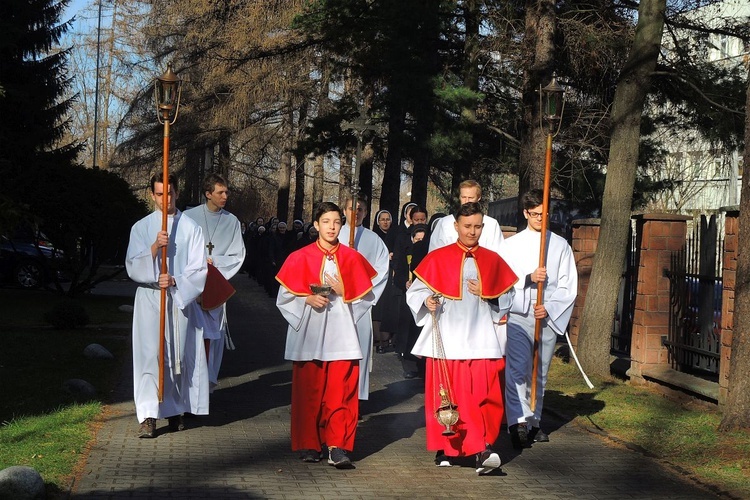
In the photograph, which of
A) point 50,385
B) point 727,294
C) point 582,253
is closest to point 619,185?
point 582,253

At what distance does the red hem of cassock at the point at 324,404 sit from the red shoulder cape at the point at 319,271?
0.53 metres

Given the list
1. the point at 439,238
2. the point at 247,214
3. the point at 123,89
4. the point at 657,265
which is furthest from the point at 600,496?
the point at 123,89

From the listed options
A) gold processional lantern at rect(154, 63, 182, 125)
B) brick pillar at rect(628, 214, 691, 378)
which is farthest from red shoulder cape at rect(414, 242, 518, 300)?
brick pillar at rect(628, 214, 691, 378)

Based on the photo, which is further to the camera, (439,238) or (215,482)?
(439,238)

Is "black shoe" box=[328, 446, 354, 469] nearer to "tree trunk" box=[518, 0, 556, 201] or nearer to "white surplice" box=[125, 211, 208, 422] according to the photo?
"white surplice" box=[125, 211, 208, 422]

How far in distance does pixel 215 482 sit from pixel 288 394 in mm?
4420

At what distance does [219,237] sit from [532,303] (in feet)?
11.5

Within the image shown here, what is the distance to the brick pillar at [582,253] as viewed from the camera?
15125 millimetres

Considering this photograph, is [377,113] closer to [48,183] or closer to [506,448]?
[48,183]

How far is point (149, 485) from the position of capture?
23.6 feet

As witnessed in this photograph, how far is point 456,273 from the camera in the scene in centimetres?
830

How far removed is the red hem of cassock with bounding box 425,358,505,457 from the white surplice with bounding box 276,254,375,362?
623 millimetres

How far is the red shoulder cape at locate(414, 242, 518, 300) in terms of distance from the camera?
27.1 ft

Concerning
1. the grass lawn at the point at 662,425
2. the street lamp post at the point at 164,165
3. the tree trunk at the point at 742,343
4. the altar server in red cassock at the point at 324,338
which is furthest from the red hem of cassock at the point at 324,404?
the tree trunk at the point at 742,343
